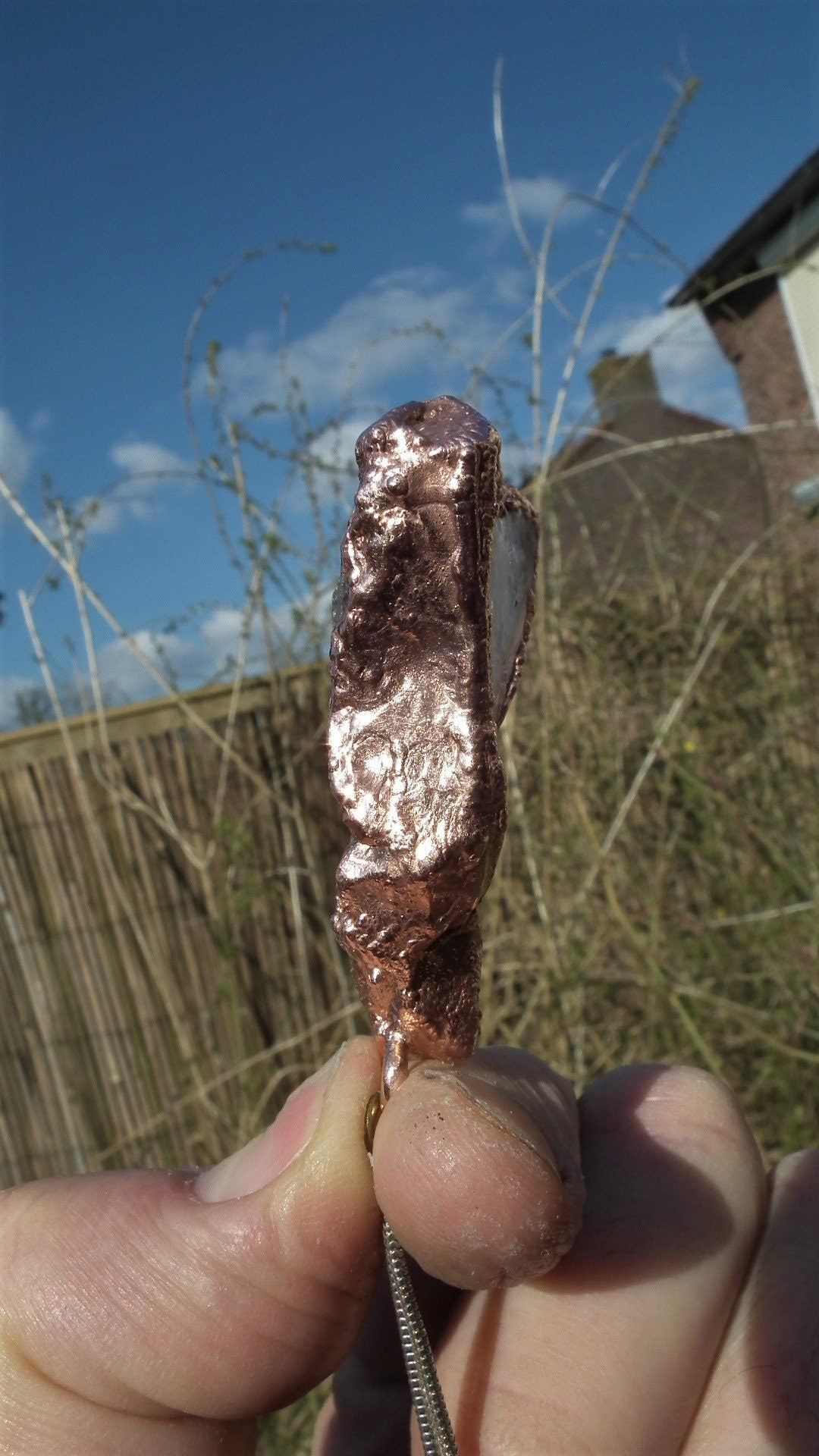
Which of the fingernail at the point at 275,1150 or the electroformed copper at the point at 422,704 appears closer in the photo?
the electroformed copper at the point at 422,704

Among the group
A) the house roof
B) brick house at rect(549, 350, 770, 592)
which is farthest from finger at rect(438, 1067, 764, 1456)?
the house roof

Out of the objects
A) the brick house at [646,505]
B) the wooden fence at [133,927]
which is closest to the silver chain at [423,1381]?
the brick house at [646,505]

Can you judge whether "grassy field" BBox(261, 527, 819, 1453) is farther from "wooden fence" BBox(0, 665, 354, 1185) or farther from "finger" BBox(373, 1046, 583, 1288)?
"finger" BBox(373, 1046, 583, 1288)

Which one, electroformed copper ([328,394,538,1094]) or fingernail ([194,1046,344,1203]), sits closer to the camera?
electroformed copper ([328,394,538,1094])

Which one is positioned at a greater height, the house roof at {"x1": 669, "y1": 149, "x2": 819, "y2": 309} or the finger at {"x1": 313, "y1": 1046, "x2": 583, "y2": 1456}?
the house roof at {"x1": 669, "y1": 149, "x2": 819, "y2": 309}

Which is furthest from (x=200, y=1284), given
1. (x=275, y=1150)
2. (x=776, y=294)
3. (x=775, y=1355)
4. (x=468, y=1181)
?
(x=776, y=294)

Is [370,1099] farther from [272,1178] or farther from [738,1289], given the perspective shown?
[738,1289]

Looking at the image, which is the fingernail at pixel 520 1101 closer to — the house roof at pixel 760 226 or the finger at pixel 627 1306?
the finger at pixel 627 1306
